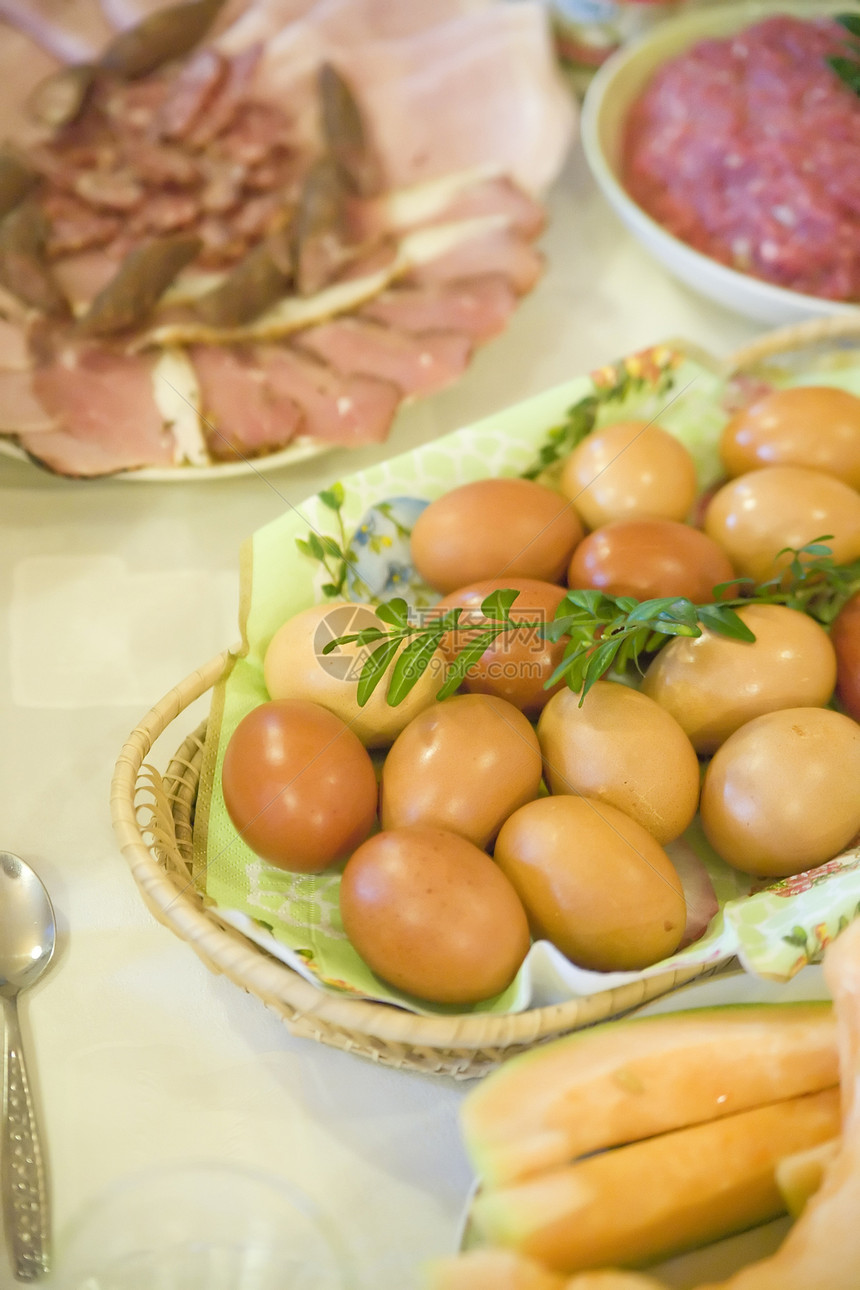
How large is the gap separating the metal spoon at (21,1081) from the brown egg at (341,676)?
228 mm

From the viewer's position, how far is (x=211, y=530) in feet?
3.02

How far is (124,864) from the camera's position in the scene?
71 centimetres

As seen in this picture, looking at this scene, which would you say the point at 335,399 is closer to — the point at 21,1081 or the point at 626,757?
the point at 626,757

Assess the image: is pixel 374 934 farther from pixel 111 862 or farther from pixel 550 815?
pixel 111 862

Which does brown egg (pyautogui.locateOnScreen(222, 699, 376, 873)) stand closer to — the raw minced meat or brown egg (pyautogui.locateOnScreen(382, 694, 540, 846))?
brown egg (pyautogui.locateOnScreen(382, 694, 540, 846))

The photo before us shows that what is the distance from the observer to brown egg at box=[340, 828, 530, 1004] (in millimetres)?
536

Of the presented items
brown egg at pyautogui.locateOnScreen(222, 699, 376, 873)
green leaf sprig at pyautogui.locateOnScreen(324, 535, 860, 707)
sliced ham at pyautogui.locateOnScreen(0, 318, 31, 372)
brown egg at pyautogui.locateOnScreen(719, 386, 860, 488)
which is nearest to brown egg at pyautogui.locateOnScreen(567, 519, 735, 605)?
green leaf sprig at pyautogui.locateOnScreen(324, 535, 860, 707)

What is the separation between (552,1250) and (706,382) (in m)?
0.70

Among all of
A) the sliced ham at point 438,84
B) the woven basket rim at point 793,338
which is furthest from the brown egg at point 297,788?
the sliced ham at point 438,84

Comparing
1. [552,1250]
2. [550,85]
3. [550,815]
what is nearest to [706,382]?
[550,815]

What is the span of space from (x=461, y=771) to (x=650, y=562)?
22 centimetres

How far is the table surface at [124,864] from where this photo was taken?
572 millimetres

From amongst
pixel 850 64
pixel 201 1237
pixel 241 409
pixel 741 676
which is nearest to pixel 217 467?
pixel 241 409

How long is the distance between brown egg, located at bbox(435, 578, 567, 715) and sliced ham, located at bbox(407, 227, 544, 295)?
487mm
